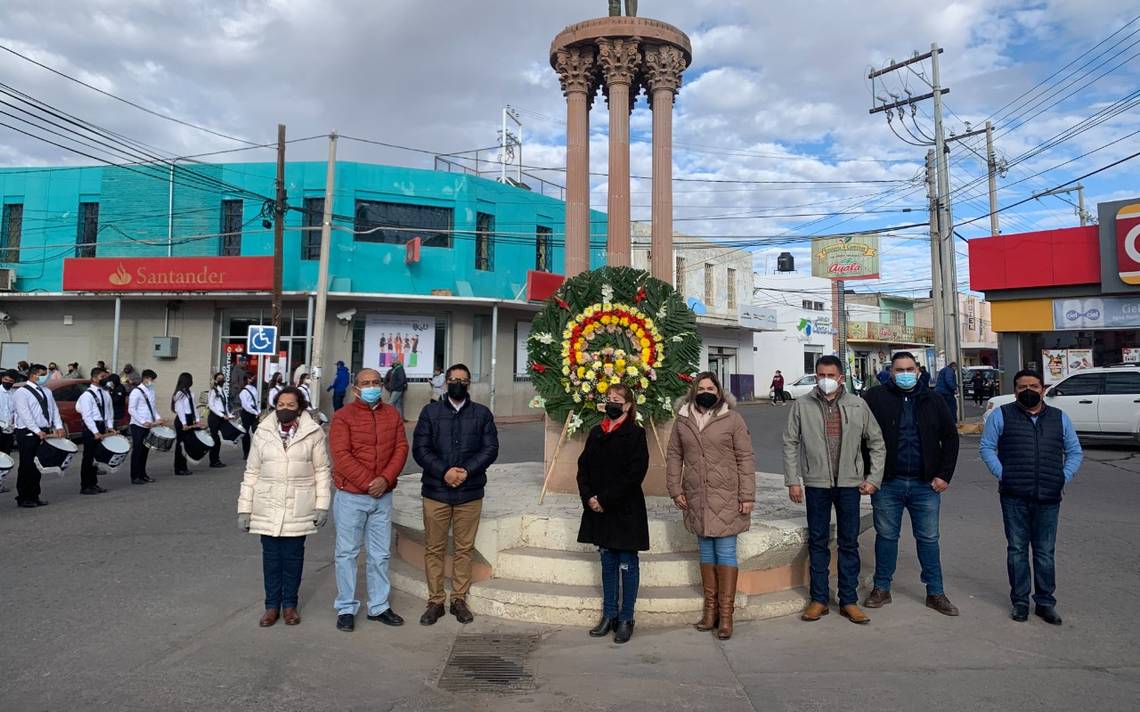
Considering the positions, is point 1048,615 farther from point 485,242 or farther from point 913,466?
point 485,242

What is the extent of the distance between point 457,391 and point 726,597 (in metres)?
2.45

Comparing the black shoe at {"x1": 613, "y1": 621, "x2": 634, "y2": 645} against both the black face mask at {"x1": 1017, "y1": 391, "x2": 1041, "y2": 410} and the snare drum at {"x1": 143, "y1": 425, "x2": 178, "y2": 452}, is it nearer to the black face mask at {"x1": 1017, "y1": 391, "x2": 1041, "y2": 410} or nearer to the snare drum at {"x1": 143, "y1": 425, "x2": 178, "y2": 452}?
the black face mask at {"x1": 1017, "y1": 391, "x2": 1041, "y2": 410}

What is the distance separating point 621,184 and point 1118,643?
7045mm

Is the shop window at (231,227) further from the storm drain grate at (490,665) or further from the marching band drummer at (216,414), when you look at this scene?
the storm drain grate at (490,665)

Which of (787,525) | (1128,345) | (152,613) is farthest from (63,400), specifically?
(1128,345)

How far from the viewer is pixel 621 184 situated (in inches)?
386

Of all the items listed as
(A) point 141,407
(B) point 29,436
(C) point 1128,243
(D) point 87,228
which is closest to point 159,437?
(A) point 141,407

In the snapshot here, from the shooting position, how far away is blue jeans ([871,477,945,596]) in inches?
221

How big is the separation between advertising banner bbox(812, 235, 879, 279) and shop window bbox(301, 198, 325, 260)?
22349mm

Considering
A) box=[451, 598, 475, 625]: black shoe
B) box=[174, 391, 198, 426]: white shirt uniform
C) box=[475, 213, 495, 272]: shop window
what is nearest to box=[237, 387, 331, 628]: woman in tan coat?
box=[451, 598, 475, 625]: black shoe

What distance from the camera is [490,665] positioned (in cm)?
471

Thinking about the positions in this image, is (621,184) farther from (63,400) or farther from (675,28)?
(63,400)

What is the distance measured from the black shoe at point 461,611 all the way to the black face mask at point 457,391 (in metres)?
1.51

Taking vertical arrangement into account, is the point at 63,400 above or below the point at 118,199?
below
